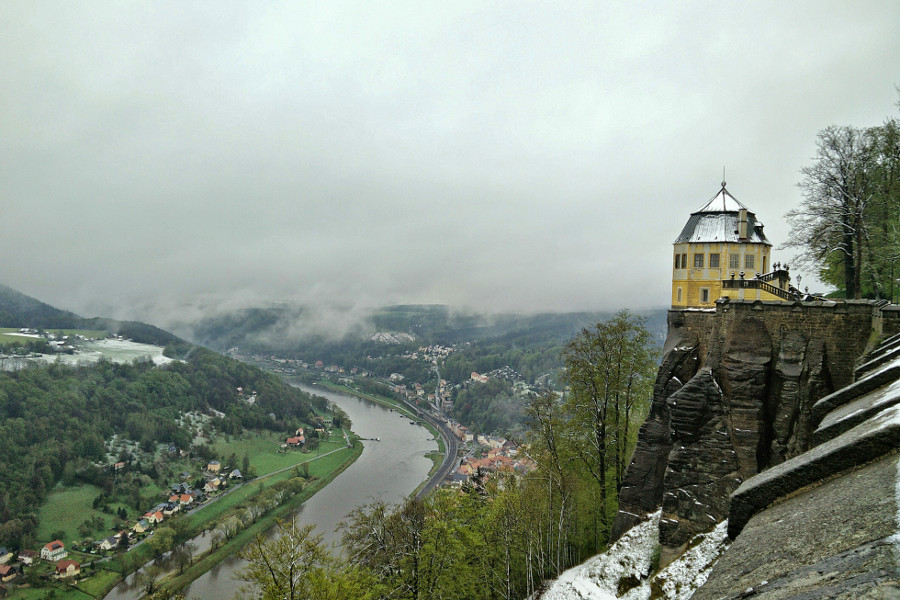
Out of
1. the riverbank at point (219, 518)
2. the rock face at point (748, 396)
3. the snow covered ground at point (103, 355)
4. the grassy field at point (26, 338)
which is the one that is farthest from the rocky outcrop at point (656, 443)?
the grassy field at point (26, 338)

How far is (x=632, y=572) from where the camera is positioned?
13.8 meters

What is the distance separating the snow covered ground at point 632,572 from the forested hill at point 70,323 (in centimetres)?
17873

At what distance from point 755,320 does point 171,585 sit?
56563 mm

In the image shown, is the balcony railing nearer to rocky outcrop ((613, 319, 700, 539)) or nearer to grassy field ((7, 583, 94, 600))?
rocky outcrop ((613, 319, 700, 539))

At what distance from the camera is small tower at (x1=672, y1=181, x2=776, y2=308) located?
2016 centimetres

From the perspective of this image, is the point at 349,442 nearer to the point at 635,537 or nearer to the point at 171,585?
the point at 171,585

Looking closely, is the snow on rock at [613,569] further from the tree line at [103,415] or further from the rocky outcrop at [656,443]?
the tree line at [103,415]

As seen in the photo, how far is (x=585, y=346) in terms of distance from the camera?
20.2 meters

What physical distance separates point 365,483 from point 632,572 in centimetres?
6441

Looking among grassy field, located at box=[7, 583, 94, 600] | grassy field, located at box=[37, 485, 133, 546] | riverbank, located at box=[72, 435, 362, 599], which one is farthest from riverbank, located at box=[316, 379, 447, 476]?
grassy field, located at box=[37, 485, 133, 546]


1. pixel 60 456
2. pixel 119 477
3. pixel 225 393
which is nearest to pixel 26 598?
pixel 119 477

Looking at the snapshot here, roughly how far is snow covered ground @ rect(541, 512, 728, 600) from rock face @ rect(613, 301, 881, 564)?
1.04m

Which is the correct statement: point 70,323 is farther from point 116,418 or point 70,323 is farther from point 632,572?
point 632,572

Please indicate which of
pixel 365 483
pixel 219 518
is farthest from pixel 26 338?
pixel 365 483
